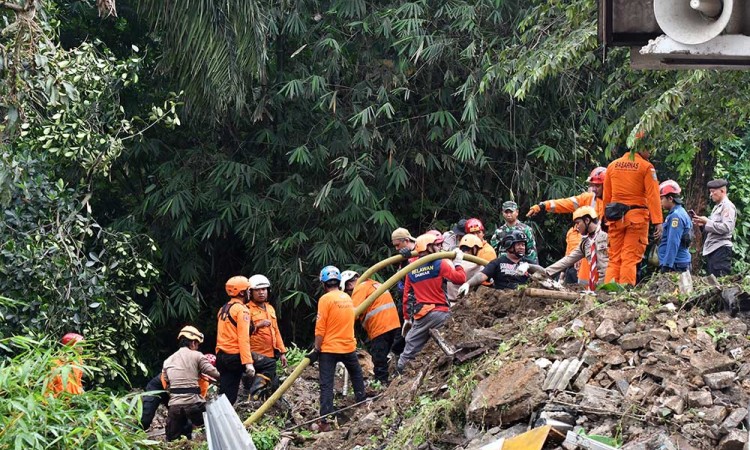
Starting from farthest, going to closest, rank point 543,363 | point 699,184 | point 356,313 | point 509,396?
point 699,184
point 356,313
point 543,363
point 509,396

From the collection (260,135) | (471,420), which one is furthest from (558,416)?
(260,135)

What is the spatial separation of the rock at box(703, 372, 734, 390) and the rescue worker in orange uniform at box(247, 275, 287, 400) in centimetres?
576

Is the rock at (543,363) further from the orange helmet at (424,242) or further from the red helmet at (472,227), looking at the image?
the red helmet at (472,227)

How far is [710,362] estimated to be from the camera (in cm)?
859

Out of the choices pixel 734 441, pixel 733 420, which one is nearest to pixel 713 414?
pixel 733 420

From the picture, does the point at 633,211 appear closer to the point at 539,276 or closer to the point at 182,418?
the point at 539,276

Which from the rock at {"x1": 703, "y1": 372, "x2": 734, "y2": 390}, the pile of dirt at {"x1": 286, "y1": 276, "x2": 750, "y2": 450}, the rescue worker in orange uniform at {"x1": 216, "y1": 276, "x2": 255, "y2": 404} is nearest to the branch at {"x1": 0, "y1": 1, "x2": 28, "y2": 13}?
the rescue worker in orange uniform at {"x1": 216, "y1": 276, "x2": 255, "y2": 404}

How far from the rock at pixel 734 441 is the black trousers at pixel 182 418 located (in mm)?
5870

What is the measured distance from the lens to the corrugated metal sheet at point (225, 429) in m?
9.41

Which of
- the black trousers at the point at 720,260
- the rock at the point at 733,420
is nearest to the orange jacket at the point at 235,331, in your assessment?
the black trousers at the point at 720,260

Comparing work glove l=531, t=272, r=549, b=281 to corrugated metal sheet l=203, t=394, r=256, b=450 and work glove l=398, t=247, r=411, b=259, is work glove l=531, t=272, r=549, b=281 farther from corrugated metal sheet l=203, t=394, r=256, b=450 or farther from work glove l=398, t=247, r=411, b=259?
corrugated metal sheet l=203, t=394, r=256, b=450

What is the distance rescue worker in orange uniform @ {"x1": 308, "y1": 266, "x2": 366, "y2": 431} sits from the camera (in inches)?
468

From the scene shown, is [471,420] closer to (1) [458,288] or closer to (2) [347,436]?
(2) [347,436]

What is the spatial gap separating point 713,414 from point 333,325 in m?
4.91
